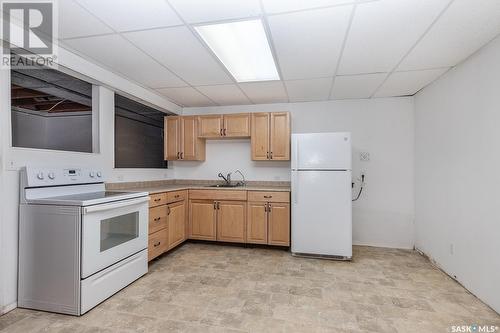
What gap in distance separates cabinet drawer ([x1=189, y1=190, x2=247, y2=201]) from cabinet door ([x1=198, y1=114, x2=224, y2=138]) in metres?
0.95

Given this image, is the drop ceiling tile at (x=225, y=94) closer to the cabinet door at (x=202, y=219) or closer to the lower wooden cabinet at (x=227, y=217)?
the lower wooden cabinet at (x=227, y=217)

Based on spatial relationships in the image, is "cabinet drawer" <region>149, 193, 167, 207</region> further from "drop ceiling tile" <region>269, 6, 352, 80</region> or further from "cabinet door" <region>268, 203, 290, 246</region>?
"drop ceiling tile" <region>269, 6, 352, 80</region>

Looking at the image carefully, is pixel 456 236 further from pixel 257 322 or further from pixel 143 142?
pixel 143 142

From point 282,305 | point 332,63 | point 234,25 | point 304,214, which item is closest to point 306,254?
point 304,214

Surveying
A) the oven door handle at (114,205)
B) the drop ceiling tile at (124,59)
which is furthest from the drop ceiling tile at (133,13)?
the oven door handle at (114,205)

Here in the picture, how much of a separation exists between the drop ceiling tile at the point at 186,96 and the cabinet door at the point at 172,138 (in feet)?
1.13

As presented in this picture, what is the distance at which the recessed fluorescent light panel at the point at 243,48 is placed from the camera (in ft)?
6.83

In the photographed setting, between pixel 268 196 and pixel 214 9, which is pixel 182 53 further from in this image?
pixel 268 196

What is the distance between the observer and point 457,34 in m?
2.08

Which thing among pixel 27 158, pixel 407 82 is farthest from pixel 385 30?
pixel 27 158

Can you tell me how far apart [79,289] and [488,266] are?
3.46 meters

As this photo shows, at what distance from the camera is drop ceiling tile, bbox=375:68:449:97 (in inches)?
115

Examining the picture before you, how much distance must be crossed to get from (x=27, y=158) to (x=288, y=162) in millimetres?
3311

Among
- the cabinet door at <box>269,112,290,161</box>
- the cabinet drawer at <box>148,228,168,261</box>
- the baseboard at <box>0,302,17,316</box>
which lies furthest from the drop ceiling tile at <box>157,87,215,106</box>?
the baseboard at <box>0,302,17,316</box>
